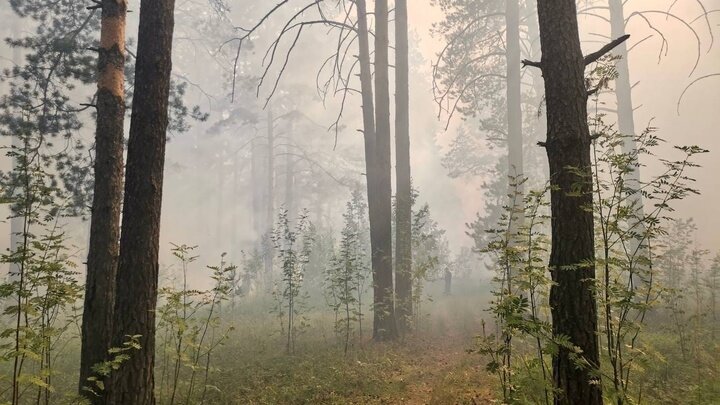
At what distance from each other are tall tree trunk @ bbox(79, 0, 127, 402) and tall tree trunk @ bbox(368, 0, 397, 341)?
587 cm

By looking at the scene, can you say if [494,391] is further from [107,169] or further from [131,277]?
[107,169]

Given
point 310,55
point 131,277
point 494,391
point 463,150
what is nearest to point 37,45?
point 131,277

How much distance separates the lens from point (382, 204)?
1103cm

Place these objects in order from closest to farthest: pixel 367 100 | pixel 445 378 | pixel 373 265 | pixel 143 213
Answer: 1. pixel 143 213
2. pixel 445 378
3. pixel 373 265
4. pixel 367 100

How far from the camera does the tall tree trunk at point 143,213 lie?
4.74 meters

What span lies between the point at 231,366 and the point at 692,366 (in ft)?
26.6

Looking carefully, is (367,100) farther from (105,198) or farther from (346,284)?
(105,198)

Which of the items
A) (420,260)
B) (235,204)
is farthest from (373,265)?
(235,204)

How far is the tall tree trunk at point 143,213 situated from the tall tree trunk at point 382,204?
6.09 m

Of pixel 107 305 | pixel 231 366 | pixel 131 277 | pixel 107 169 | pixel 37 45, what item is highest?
pixel 37 45

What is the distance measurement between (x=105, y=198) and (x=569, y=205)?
20.1ft

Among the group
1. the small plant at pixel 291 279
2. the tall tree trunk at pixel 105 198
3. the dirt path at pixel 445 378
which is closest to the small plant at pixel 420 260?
the dirt path at pixel 445 378

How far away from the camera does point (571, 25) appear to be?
4281mm

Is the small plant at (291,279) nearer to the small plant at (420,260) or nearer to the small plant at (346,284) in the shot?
the small plant at (346,284)
